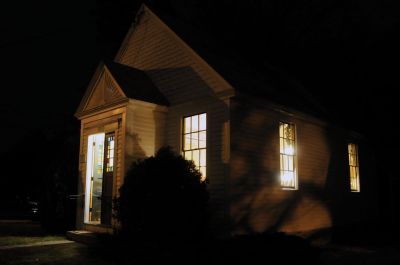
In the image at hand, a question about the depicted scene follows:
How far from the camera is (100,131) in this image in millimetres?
11547

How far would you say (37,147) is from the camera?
4312cm

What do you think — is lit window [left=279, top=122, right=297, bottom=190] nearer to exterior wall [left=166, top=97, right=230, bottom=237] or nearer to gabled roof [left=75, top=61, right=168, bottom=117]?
exterior wall [left=166, top=97, right=230, bottom=237]

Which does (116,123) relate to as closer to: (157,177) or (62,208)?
(157,177)

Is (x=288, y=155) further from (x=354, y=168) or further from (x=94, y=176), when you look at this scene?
(x=94, y=176)

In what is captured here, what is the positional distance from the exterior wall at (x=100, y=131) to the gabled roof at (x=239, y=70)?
2458 millimetres

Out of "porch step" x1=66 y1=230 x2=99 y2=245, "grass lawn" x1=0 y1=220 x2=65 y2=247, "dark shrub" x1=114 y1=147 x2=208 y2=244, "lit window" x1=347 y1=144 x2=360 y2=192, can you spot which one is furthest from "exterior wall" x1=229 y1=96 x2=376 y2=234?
"grass lawn" x1=0 y1=220 x2=65 y2=247

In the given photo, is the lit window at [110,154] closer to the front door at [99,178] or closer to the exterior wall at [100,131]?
the front door at [99,178]

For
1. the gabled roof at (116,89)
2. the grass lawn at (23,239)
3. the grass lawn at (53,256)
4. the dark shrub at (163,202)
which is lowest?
the grass lawn at (53,256)

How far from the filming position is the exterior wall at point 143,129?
1035cm

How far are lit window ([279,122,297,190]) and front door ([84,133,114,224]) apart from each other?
478 cm

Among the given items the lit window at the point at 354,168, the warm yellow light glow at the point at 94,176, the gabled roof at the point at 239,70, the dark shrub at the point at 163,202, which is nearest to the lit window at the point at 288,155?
the gabled roof at the point at 239,70

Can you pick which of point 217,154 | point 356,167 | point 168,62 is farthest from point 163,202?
point 356,167

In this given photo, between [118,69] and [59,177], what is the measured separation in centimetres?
491

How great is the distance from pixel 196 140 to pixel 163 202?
106 inches
